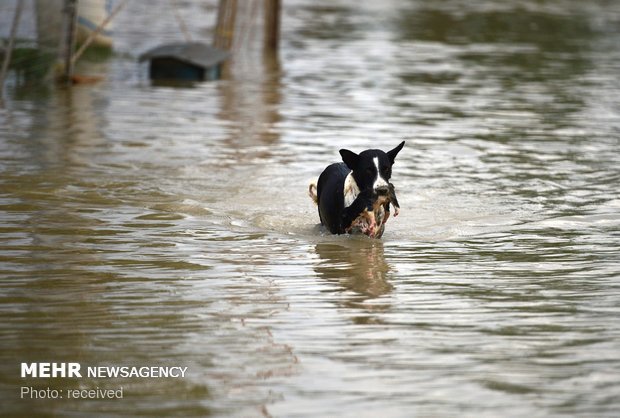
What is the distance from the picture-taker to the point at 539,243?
8.61 meters

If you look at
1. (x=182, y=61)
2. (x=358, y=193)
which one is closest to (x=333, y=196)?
(x=358, y=193)

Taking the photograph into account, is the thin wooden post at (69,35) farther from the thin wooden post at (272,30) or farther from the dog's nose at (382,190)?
the dog's nose at (382,190)

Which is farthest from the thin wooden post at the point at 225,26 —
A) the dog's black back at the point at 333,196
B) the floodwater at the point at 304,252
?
the dog's black back at the point at 333,196

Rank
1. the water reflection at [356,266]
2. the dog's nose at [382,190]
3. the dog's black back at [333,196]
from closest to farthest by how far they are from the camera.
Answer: the water reflection at [356,266] < the dog's nose at [382,190] < the dog's black back at [333,196]

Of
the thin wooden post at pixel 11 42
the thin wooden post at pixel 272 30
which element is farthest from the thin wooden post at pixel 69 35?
the thin wooden post at pixel 272 30

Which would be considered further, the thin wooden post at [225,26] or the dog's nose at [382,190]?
the thin wooden post at [225,26]

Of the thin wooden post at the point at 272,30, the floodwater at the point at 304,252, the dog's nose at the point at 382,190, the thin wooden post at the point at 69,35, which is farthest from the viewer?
the thin wooden post at the point at 272,30

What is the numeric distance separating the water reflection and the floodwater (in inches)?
1.1

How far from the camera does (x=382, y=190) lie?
7926 mm

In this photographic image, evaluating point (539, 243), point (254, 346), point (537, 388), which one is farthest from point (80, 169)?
point (537, 388)

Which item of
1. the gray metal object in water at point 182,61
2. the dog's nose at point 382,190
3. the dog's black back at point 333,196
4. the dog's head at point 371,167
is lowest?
the gray metal object in water at point 182,61

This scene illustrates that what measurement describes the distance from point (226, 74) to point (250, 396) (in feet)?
48.2

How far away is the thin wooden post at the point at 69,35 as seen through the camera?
54.4 ft

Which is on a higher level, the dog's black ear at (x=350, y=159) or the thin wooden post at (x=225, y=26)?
the dog's black ear at (x=350, y=159)
